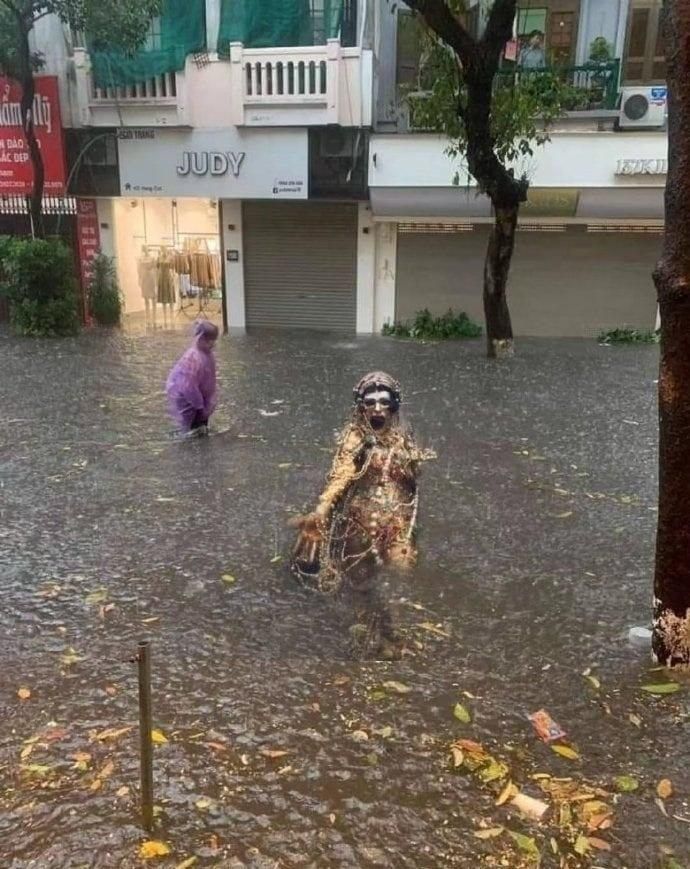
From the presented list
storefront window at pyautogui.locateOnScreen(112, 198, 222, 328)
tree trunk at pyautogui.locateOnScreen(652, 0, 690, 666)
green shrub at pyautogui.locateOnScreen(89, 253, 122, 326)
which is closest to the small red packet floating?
tree trunk at pyautogui.locateOnScreen(652, 0, 690, 666)

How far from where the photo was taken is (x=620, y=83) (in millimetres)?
14133

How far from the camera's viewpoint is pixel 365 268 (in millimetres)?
16156

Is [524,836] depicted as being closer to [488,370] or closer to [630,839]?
[630,839]

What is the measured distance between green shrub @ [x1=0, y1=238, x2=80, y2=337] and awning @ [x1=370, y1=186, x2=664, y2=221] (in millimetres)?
6047

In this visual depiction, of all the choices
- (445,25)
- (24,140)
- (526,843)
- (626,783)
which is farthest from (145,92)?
(526,843)

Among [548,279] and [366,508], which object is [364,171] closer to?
[548,279]

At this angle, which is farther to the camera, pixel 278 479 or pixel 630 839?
pixel 278 479

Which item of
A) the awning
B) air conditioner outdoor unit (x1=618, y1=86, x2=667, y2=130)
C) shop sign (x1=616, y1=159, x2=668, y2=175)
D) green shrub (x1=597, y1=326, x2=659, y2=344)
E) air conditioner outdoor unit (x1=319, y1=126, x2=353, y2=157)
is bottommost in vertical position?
green shrub (x1=597, y1=326, x2=659, y2=344)

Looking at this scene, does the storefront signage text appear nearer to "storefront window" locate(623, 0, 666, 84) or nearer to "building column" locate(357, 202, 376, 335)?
"building column" locate(357, 202, 376, 335)

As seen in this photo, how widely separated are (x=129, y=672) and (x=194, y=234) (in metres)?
17.0

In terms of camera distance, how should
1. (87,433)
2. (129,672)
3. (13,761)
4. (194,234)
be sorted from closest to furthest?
(13,761)
(129,672)
(87,433)
(194,234)

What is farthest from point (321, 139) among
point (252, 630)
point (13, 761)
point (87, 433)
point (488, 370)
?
point (13, 761)

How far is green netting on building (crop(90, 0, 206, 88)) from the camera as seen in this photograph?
1465 cm

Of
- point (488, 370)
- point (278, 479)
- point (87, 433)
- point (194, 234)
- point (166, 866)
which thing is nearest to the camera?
point (166, 866)
